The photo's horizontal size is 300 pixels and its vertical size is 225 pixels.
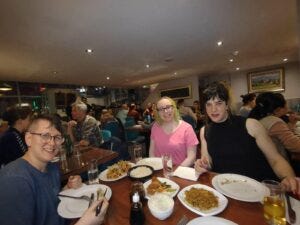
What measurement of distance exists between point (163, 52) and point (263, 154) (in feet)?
12.4

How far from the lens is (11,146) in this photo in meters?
1.88

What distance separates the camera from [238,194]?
93 centimetres

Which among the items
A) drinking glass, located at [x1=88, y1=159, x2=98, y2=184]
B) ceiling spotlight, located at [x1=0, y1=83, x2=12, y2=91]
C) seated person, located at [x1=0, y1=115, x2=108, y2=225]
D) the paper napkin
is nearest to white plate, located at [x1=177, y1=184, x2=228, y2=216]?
the paper napkin

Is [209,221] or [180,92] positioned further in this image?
[180,92]

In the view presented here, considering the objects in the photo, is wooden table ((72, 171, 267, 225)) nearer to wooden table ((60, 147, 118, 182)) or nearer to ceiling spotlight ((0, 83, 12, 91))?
wooden table ((60, 147, 118, 182))

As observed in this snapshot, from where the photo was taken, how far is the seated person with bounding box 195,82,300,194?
1.26 metres

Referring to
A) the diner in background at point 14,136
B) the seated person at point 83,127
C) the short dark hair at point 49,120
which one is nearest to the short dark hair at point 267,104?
the short dark hair at point 49,120

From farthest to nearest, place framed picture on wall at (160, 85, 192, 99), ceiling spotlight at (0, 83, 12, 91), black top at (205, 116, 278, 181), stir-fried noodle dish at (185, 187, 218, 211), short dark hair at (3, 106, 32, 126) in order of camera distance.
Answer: framed picture on wall at (160, 85, 192, 99) → ceiling spotlight at (0, 83, 12, 91) → short dark hair at (3, 106, 32, 126) → black top at (205, 116, 278, 181) → stir-fried noodle dish at (185, 187, 218, 211)

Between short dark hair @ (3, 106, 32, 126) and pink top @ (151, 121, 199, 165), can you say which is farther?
short dark hair @ (3, 106, 32, 126)

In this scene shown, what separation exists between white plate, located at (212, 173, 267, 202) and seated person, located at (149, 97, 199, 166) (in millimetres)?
586

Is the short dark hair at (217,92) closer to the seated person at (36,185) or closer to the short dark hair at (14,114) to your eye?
the seated person at (36,185)

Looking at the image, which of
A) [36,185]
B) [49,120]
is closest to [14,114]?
[49,120]

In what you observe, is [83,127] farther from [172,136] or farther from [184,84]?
[184,84]

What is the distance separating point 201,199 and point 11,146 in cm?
207
